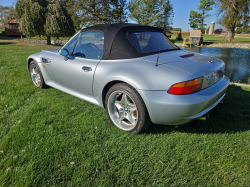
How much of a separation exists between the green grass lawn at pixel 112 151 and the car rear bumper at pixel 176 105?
41 centimetres

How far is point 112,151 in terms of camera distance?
2.17 m

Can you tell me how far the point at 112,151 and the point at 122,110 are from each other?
65 centimetres

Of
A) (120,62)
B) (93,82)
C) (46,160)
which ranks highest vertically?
(120,62)

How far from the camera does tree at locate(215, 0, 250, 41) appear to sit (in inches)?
1014

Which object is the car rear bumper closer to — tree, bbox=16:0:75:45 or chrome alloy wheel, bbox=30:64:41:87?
chrome alloy wheel, bbox=30:64:41:87

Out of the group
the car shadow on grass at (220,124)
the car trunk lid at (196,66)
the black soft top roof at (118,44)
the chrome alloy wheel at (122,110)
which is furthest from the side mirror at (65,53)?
the car shadow on grass at (220,124)

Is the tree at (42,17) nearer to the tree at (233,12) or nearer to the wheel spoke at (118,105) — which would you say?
the wheel spoke at (118,105)

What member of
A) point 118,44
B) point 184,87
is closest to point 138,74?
point 184,87

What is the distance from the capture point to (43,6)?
1833cm

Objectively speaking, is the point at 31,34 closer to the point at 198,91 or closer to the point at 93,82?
the point at 93,82

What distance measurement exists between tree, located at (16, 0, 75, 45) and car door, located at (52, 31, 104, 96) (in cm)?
1718

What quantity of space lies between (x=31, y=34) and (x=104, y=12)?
62.1 feet

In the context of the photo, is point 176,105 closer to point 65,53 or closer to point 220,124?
point 220,124

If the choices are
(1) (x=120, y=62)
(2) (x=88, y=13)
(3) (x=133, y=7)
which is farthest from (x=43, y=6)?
(3) (x=133, y=7)
